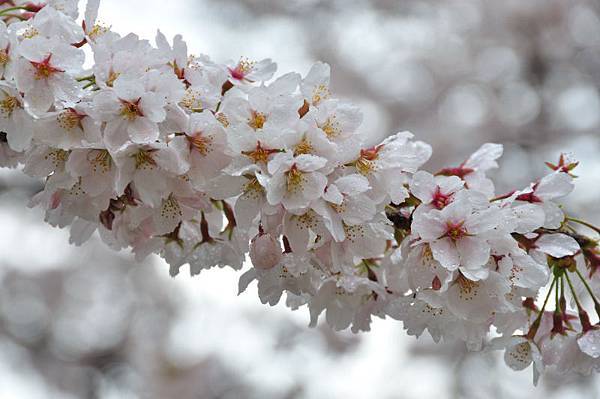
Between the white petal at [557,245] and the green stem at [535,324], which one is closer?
the white petal at [557,245]

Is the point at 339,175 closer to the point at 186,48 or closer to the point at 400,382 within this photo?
the point at 186,48

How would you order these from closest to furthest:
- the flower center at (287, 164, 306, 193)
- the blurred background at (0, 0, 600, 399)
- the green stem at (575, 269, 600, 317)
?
the flower center at (287, 164, 306, 193) < the green stem at (575, 269, 600, 317) < the blurred background at (0, 0, 600, 399)

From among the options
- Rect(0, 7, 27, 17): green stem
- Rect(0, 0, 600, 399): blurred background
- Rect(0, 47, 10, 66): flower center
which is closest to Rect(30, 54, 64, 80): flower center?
Rect(0, 47, 10, 66): flower center

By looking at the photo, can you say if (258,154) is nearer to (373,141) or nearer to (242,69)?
(242,69)

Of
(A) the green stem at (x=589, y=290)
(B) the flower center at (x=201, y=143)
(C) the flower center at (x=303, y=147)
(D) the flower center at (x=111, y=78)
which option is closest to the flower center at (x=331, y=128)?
(C) the flower center at (x=303, y=147)

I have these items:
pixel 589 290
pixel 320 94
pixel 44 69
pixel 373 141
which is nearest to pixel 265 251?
pixel 320 94

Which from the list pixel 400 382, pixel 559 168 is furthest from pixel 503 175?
pixel 559 168

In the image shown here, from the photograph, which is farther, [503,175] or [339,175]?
[503,175]

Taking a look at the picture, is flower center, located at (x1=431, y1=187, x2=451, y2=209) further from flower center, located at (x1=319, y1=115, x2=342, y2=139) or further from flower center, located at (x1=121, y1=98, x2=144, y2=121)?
flower center, located at (x1=121, y1=98, x2=144, y2=121)

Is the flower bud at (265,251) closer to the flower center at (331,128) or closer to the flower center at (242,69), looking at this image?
the flower center at (331,128)
